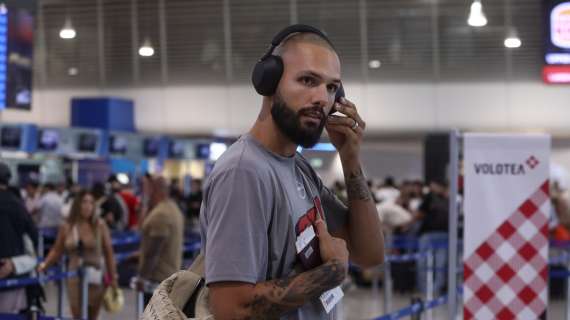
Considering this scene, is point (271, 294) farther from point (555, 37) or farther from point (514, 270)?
point (555, 37)

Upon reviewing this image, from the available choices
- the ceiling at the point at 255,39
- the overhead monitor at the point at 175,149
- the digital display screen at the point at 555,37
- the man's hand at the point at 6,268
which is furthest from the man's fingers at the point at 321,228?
the overhead monitor at the point at 175,149

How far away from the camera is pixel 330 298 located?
239 cm

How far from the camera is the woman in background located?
8602 millimetres

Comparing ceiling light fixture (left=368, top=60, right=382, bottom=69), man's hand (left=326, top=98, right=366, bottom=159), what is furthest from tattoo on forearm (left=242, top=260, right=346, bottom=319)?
ceiling light fixture (left=368, top=60, right=382, bottom=69)

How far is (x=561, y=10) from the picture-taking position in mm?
16094

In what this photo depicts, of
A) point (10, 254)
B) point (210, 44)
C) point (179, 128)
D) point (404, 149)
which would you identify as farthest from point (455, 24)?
point (10, 254)

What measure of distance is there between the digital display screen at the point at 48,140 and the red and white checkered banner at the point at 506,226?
15333 mm

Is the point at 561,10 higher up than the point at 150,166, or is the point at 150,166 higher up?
the point at 561,10

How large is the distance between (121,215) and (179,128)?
9902 millimetres

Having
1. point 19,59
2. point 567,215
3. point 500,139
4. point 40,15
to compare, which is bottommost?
point 567,215

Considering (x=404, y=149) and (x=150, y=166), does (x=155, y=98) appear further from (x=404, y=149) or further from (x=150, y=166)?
(x=404, y=149)

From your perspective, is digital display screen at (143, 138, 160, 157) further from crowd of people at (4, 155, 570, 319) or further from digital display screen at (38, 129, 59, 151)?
crowd of people at (4, 155, 570, 319)

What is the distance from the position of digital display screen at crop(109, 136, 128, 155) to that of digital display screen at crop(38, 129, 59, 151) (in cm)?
220

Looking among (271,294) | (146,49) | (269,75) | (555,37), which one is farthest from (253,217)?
(146,49)
